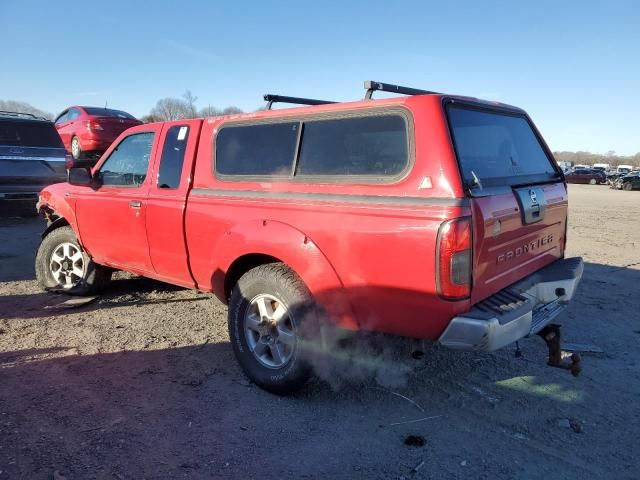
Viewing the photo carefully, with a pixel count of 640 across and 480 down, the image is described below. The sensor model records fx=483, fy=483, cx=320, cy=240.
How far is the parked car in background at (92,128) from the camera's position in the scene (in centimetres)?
1224

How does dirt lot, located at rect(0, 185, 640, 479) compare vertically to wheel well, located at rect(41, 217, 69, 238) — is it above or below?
below

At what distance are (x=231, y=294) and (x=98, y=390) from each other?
44.1 inches

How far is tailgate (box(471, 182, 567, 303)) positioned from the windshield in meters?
0.13

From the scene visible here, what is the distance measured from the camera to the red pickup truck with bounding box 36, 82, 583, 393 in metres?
2.67

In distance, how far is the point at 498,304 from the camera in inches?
113

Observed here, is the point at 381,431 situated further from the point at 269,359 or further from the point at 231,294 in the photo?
the point at 231,294

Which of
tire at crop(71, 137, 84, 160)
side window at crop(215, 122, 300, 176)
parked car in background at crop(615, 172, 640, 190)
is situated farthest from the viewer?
parked car in background at crop(615, 172, 640, 190)

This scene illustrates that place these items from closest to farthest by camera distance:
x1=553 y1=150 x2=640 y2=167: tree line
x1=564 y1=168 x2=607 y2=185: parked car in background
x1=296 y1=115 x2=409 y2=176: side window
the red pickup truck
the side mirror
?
the red pickup truck < x1=296 y1=115 x2=409 y2=176: side window < the side mirror < x1=564 y1=168 x2=607 y2=185: parked car in background < x1=553 y1=150 x2=640 y2=167: tree line

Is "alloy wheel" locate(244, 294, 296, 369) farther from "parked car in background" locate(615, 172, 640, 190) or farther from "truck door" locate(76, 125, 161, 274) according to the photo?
"parked car in background" locate(615, 172, 640, 190)

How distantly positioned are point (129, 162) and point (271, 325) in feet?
7.90

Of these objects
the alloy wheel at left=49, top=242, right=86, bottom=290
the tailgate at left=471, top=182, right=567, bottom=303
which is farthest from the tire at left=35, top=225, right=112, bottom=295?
the tailgate at left=471, top=182, right=567, bottom=303

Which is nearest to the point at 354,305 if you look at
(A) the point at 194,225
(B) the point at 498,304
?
(B) the point at 498,304

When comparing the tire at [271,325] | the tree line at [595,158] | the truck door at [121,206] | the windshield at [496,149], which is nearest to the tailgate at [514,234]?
the windshield at [496,149]

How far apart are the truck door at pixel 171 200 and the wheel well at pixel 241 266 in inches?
20.0
